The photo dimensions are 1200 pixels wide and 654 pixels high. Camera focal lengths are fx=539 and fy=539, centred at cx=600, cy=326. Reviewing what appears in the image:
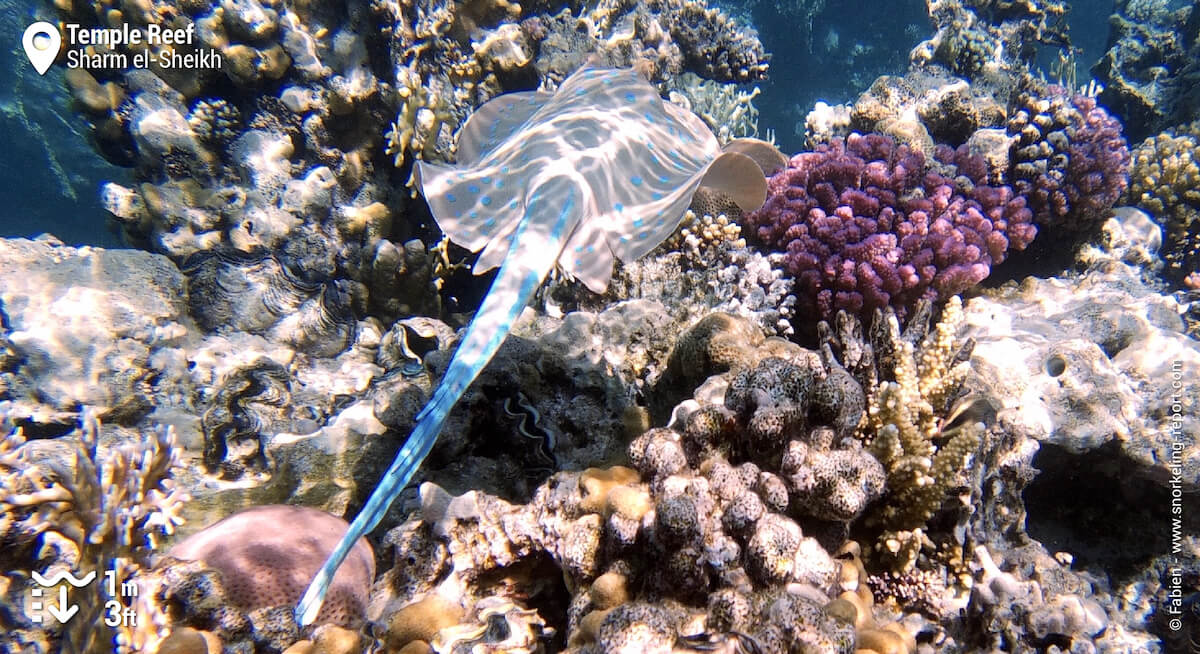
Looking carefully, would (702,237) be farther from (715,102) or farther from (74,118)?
(74,118)

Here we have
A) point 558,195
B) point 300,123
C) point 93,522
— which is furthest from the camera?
point 300,123

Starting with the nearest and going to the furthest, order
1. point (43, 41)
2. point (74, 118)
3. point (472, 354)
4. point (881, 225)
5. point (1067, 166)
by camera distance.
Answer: point (472, 354) < point (881, 225) < point (1067, 166) < point (43, 41) < point (74, 118)

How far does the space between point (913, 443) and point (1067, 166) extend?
5.36 meters

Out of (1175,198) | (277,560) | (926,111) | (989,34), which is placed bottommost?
(277,560)

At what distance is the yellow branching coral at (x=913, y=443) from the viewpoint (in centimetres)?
270

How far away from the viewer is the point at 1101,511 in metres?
4.20

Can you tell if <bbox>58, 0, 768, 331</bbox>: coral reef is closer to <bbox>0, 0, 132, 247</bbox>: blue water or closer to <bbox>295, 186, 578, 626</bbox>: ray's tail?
<bbox>295, 186, 578, 626</bbox>: ray's tail

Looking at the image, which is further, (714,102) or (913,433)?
(714,102)

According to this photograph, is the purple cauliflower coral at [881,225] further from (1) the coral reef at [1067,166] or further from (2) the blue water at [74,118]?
(2) the blue water at [74,118]

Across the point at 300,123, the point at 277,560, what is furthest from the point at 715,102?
the point at 277,560

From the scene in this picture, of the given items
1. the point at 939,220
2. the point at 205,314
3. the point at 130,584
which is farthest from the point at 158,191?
the point at 939,220

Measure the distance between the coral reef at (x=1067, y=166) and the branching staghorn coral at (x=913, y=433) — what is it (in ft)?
12.1

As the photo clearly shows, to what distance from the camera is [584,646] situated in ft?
6.82

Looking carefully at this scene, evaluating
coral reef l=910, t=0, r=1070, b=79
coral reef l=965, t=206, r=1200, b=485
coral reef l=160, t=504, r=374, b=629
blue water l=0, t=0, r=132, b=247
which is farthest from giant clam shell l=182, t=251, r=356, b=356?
blue water l=0, t=0, r=132, b=247
